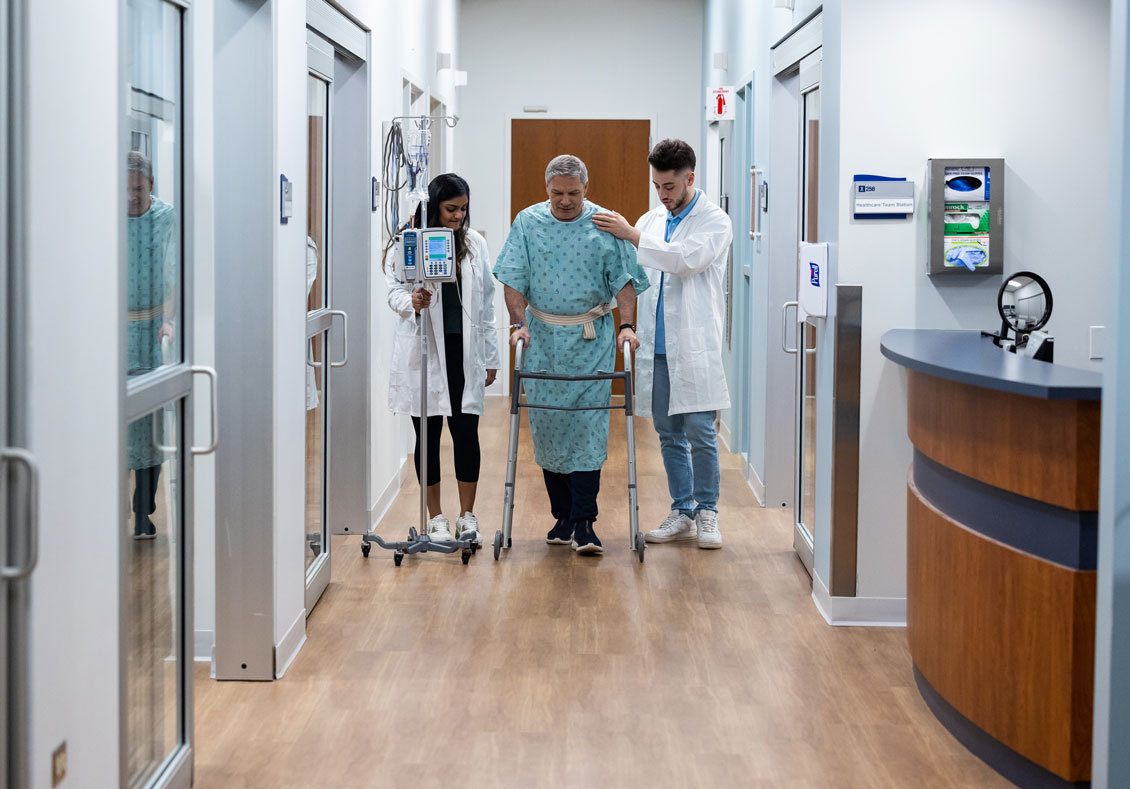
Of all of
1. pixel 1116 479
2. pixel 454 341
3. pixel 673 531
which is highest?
pixel 454 341

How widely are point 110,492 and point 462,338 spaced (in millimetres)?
2756

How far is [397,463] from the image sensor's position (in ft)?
20.7

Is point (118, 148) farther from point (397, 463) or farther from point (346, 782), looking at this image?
point (397, 463)

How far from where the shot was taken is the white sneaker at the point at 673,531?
5312 mm

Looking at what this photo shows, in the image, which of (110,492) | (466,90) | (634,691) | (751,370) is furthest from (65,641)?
(466,90)

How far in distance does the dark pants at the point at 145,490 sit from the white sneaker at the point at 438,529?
2.37 meters

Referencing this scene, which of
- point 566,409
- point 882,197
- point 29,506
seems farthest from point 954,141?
point 29,506

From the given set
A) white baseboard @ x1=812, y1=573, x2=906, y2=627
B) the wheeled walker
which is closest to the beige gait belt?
the wheeled walker

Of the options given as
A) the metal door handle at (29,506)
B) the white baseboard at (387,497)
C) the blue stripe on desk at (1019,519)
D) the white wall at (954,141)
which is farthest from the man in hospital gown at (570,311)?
the metal door handle at (29,506)

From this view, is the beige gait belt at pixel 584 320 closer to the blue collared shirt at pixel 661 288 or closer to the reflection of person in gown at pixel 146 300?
the blue collared shirt at pixel 661 288

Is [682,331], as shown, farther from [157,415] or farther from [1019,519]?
[157,415]

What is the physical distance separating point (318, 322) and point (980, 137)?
2.32 metres

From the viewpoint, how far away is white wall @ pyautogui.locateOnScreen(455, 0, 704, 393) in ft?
31.6

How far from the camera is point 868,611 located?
4172mm
